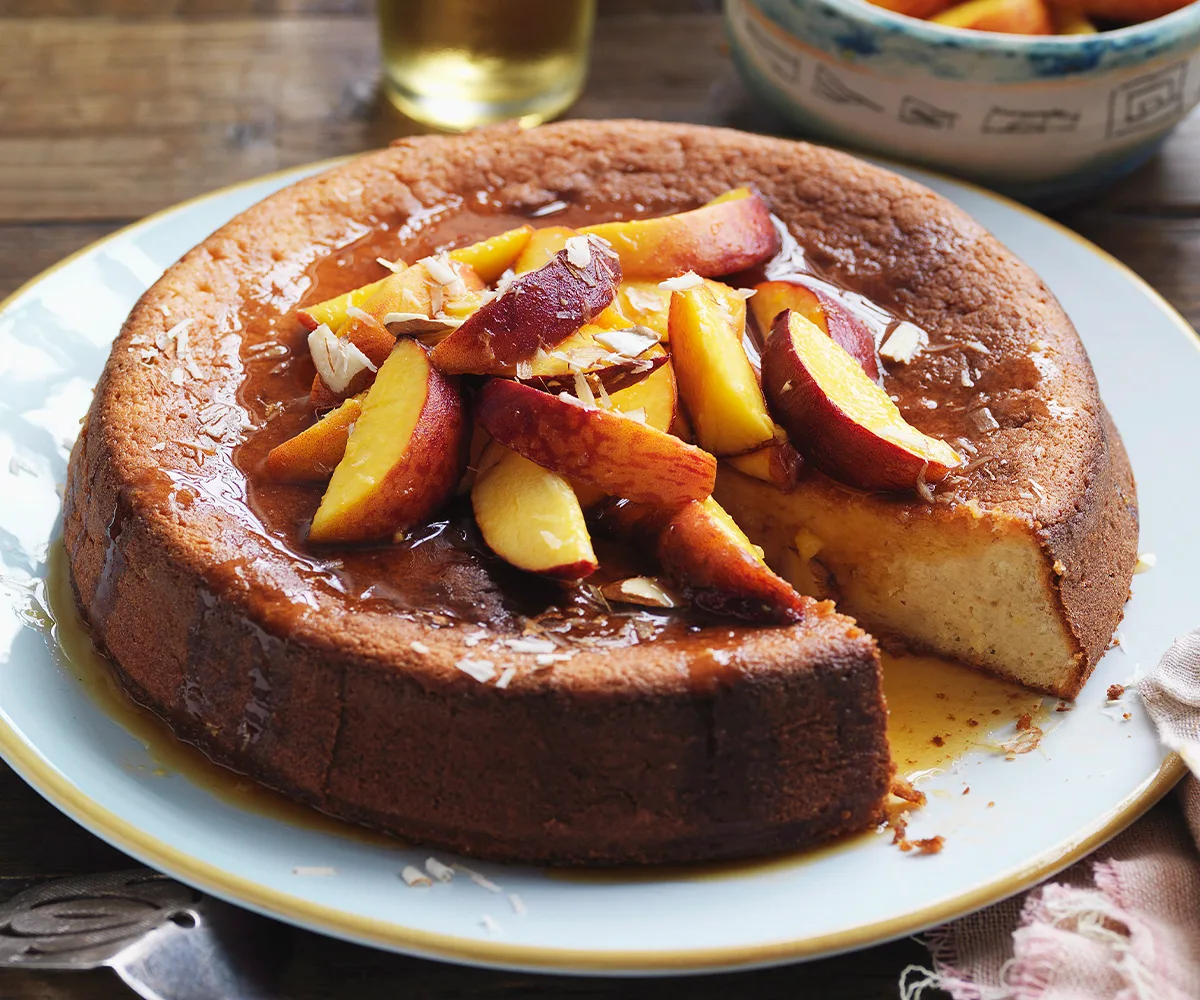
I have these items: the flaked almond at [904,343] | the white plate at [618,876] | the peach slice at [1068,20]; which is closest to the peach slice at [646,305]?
the flaked almond at [904,343]

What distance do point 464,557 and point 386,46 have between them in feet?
7.84

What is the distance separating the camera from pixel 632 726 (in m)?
2.17

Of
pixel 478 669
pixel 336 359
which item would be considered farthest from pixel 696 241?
pixel 478 669

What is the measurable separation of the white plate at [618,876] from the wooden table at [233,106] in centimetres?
123

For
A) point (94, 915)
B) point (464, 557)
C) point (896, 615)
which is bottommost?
point (94, 915)

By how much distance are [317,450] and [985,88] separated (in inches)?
81.9

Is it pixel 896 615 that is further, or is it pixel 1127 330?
pixel 1127 330

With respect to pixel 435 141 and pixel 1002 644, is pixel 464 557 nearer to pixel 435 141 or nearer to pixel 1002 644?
pixel 1002 644

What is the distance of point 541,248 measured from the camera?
9.46ft

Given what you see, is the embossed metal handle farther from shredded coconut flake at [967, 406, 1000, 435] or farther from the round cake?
shredded coconut flake at [967, 406, 1000, 435]

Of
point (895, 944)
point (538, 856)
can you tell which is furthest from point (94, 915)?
point (895, 944)

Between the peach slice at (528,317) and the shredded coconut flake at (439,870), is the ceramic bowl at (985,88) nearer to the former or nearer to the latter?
the peach slice at (528,317)

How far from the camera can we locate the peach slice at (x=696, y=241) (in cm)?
284

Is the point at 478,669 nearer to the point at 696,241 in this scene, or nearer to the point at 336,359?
the point at 336,359
